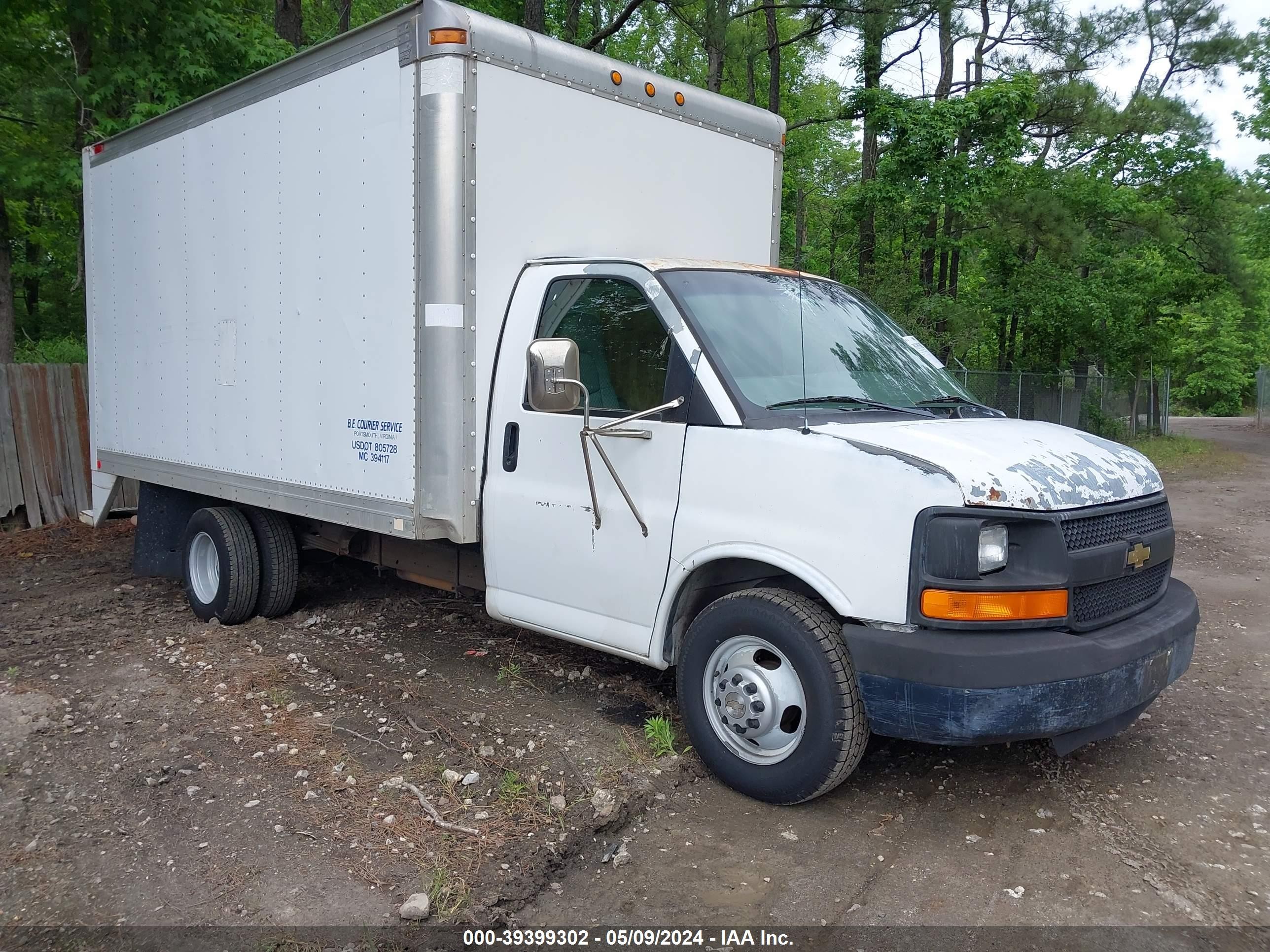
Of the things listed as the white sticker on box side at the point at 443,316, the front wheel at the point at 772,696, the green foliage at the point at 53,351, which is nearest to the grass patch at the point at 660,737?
the front wheel at the point at 772,696

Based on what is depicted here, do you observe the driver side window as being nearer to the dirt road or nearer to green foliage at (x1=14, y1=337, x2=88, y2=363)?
the dirt road

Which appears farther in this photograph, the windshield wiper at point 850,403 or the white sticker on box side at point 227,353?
the white sticker on box side at point 227,353

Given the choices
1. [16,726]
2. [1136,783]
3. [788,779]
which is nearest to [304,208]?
[16,726]

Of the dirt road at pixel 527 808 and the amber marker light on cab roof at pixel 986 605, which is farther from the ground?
the amber marker light on cab roof at pixel 986 605

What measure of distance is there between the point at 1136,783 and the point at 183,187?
6.66 metres

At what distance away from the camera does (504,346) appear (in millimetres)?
5059

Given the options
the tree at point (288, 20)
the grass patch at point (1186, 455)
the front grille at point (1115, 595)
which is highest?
the tree at point (288, 20)

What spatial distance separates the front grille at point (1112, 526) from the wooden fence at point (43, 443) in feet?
32.7

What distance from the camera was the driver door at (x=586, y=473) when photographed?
4480 millimetres

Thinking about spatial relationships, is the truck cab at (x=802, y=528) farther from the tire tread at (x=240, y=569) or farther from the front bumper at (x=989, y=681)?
the tire tread at (x=240, y=569)

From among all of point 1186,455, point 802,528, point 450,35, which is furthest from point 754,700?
point 1186,455

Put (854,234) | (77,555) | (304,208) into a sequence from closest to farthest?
(304,208) → (77,555) → (854,234)

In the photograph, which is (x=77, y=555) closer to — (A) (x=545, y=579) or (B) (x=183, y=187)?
(B) (x=183, y=187)

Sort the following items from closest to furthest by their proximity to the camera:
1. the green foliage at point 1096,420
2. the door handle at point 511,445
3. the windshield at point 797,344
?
the windshield at point 797,344 < the door handle at point 511,445 < the green foliage at point 1096,420
